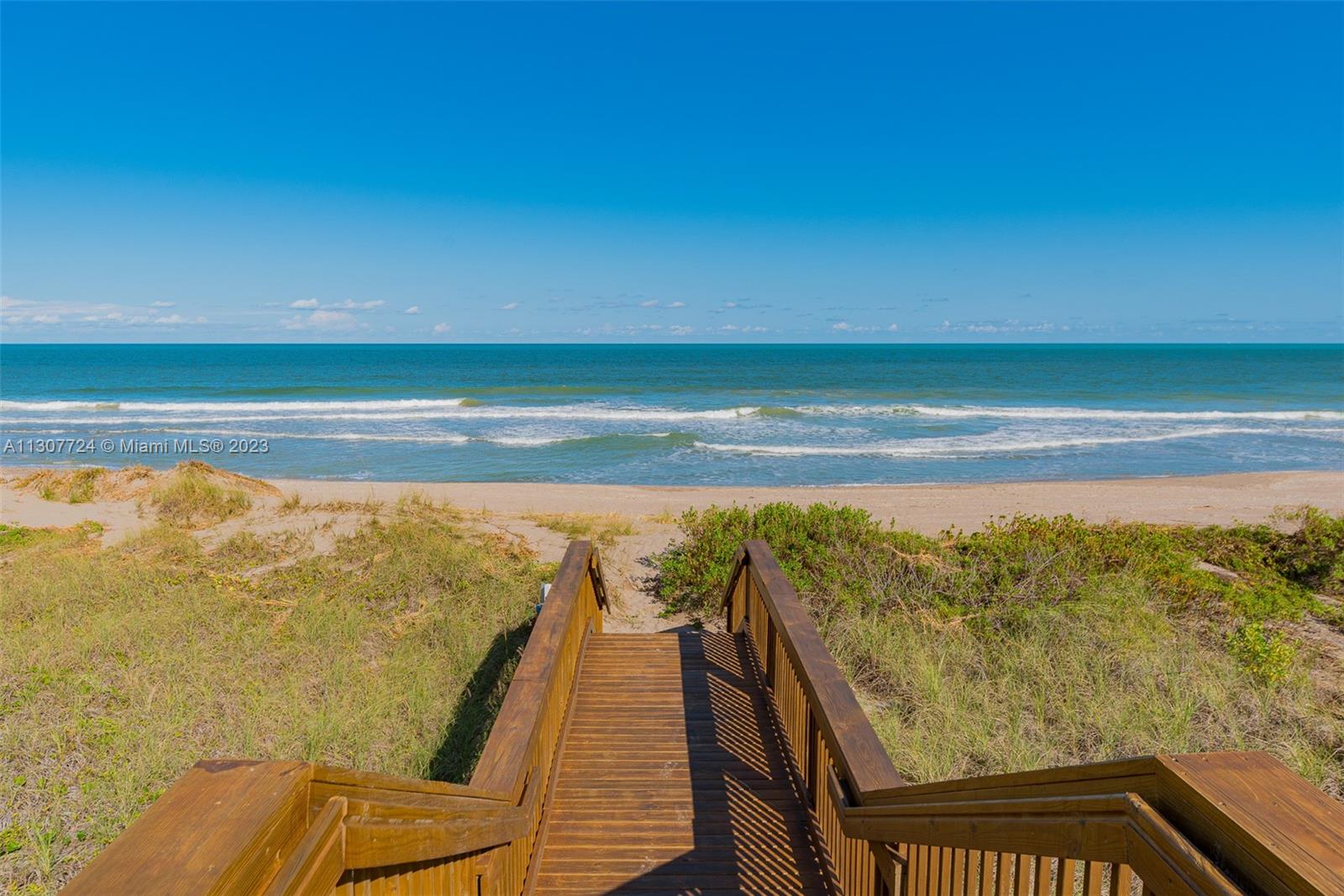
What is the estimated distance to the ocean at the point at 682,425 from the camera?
24891 millimetres

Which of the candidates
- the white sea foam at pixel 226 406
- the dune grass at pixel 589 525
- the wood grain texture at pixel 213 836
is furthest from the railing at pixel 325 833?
the white sea foam at pixel 226 406

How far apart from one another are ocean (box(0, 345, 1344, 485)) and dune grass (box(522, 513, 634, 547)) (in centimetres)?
770

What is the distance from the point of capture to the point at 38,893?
12.0ft

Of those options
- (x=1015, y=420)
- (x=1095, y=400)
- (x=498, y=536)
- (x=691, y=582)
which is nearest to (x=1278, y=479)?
(x=1015, y=420)

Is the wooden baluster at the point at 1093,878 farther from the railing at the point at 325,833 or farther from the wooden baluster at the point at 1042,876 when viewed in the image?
the railing at the point at 325,833

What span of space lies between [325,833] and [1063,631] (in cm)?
686

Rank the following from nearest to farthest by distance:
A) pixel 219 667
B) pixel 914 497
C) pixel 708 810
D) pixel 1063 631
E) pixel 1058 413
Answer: pixel 708 810, pixel 219 667, pixel 1063 631, pixel 914 497, pixel 1058 413

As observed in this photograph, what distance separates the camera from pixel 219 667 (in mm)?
6320

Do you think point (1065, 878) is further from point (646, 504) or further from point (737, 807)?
point (646, 504)

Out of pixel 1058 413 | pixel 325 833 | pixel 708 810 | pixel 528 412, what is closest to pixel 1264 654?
pixel 708 810

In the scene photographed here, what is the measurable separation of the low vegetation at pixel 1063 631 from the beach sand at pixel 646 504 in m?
2.13

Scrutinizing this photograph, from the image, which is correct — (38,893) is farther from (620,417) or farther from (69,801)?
(620,417)

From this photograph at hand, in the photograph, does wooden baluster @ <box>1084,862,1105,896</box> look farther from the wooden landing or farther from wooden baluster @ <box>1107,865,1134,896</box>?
the wooden landing

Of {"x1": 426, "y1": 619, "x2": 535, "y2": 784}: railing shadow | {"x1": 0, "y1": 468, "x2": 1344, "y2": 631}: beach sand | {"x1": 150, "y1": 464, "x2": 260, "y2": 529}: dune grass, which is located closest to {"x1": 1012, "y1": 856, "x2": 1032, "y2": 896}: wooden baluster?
{"x1": 426, "y1": 619, "x2": 535, "y2": 784}: railing shadow
